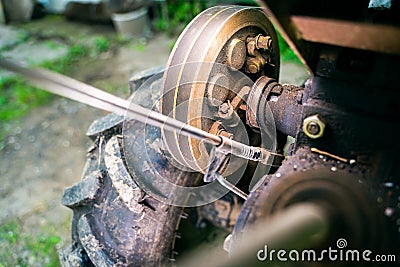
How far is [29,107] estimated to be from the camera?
127 inches

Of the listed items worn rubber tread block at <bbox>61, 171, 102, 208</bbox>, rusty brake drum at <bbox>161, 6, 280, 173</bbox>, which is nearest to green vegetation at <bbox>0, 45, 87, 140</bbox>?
worn rubber tread block at <bbox>61, 171, 102, 208</bbox>

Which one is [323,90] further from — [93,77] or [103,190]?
[93,77]

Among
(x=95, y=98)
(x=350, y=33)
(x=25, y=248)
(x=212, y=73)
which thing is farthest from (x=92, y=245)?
(x=350, y=33)

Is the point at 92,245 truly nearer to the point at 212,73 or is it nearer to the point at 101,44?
the point at 212,73

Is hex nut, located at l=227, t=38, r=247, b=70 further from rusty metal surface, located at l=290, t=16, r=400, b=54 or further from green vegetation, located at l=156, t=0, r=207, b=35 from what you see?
green vegetation, located at l=156, t=0, r=207, b=35

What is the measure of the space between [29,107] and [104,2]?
6.12 ft

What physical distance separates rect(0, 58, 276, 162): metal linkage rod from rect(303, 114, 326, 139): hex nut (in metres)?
0.26

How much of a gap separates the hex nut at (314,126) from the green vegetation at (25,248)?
1.39 meters

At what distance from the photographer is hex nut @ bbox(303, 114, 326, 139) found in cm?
99

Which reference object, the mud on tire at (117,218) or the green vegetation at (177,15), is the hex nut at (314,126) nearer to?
the mud on tire at (117,218)

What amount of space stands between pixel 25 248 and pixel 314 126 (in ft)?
5.21

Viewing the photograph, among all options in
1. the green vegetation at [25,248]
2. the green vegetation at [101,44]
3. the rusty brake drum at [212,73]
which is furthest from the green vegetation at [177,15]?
the rusty brake drum at [212,73]

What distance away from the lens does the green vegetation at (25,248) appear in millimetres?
1937

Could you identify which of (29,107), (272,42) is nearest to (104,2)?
(29,107)
